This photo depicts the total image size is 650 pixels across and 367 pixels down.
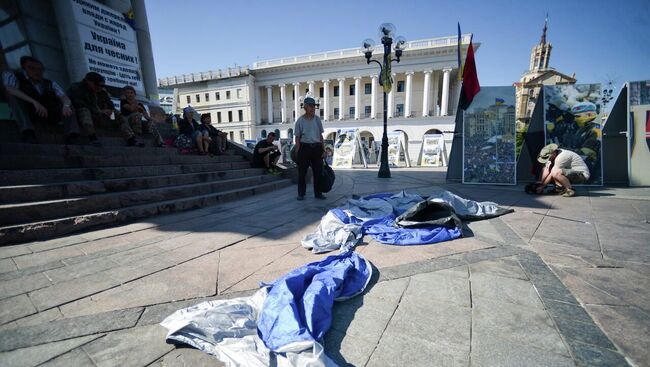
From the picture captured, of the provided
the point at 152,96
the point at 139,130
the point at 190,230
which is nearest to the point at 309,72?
the point at 152,96

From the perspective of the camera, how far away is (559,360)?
1.13 m

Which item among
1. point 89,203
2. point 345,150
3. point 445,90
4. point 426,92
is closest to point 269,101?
point 426,92

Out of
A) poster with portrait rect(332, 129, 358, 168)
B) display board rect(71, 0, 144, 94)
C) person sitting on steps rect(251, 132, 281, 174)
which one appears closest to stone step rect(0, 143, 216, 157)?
person sitting on steps rect(251, 132, 281, 174)

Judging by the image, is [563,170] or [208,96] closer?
[563,170]

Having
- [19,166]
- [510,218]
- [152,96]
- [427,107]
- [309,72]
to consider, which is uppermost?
[309,72]

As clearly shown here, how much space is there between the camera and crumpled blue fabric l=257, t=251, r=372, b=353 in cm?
121

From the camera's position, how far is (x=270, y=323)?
4.35 feet

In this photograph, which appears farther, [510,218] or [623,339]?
[510,218]

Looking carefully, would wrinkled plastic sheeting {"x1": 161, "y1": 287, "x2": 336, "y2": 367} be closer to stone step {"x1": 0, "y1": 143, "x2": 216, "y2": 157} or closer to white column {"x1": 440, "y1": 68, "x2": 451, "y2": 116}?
stone step {"x1": 0, "y1": 143, "x2": 216, "y2": 157}

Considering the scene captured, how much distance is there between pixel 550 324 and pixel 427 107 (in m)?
39.7

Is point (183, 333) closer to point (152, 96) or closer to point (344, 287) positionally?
point (344, 287)

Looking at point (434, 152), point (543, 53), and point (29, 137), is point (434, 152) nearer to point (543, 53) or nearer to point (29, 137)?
point (29, 137)

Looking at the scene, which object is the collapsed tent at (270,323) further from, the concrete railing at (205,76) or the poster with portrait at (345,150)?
the concrete railing at (205,76)

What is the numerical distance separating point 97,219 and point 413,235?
4045 mm
